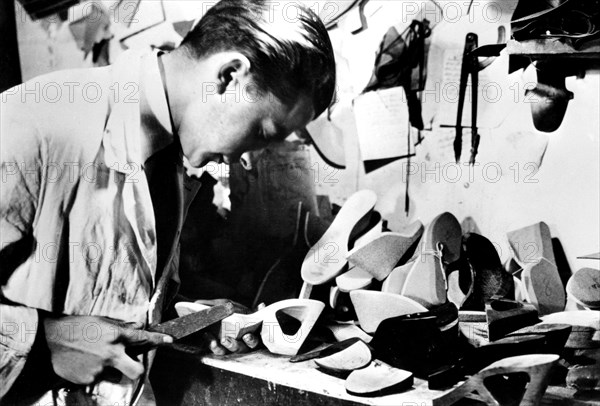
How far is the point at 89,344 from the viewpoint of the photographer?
305cm

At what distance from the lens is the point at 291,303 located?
284cm

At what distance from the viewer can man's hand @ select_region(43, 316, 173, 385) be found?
3.02 meters

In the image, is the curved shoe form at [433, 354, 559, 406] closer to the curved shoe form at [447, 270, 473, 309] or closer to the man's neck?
the curved shoe form at [447, 270, 473, 309]

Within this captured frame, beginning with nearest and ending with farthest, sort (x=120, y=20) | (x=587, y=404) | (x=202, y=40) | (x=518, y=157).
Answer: (x=587, y=404) < (x=518, y=157) < (x=202, y=40) < (x=120, y=20)

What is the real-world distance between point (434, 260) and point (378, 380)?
0.51m

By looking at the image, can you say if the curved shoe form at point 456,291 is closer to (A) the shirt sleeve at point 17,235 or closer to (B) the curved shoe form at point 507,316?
(B) the curved shoe form at point 507,316

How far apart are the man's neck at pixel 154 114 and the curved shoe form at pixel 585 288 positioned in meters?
1.78

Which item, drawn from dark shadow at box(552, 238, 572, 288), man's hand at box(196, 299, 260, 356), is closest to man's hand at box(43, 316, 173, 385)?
man's hand at box(196, 299, 260, 356)

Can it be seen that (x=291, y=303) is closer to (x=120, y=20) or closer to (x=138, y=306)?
(x=138, y=306)

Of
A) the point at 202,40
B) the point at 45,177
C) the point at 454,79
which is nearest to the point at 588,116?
the point at 454,79

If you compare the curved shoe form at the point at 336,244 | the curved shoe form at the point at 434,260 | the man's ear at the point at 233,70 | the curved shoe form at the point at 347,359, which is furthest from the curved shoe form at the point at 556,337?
the man's ear at the point at 233,70

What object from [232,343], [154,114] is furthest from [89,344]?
[154,114]

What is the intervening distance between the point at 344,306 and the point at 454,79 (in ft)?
3.31

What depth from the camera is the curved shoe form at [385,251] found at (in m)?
2.70
